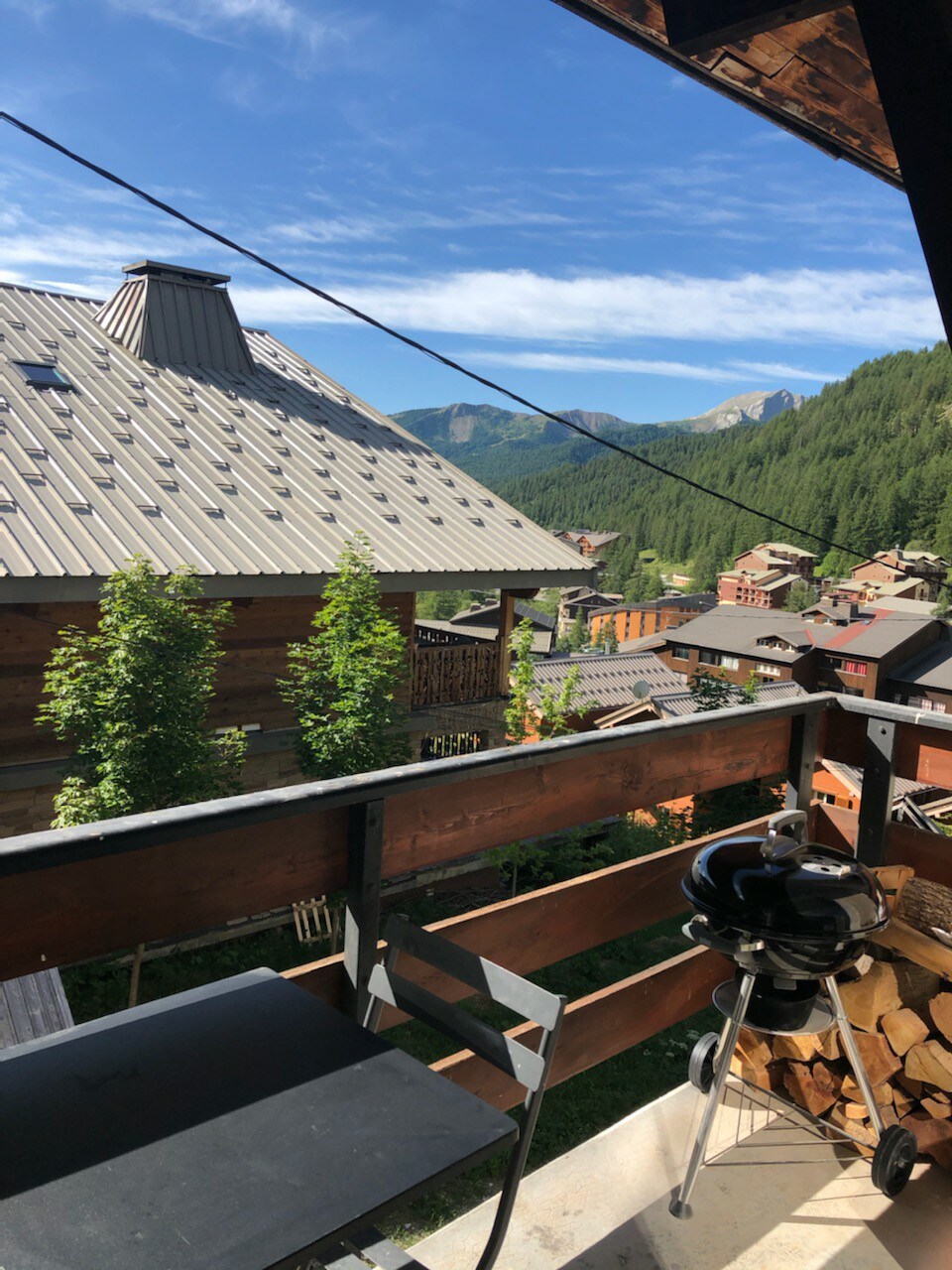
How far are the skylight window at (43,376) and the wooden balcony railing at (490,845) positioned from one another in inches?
410

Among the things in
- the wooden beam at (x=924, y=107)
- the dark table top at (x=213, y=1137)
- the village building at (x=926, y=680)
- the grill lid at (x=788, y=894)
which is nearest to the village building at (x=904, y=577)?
the village building at (x=926, y=680)

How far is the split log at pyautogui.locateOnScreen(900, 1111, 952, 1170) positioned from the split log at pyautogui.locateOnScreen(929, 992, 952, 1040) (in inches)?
7.5

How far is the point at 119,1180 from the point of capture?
89 cm

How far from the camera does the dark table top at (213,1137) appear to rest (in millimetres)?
825

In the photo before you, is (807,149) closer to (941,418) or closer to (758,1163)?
(758,1163)

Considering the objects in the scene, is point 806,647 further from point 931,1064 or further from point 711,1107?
point 711,1107

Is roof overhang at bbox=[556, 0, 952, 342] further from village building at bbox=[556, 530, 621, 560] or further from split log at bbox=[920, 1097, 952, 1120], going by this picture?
village building at bbox=[556, 530, 621, 560]

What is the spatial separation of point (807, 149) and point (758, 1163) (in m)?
2.54

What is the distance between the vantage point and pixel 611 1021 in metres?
1.99

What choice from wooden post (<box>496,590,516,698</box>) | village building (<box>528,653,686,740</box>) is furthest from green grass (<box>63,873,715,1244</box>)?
village building (<box>528,653,686,740</box>)

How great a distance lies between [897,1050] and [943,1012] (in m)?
0.14

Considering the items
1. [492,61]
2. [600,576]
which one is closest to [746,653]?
[492,61]

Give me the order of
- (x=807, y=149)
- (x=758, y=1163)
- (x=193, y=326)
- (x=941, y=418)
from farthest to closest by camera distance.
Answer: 1. (x=941, y=418)
2. (x=193, y=326)
3. (x=807, y=149)
4. (x=758, y=1163)

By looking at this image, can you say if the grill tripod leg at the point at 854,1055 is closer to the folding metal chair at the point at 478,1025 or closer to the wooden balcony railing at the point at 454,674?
the folding metal chair at the point at 478,1025
